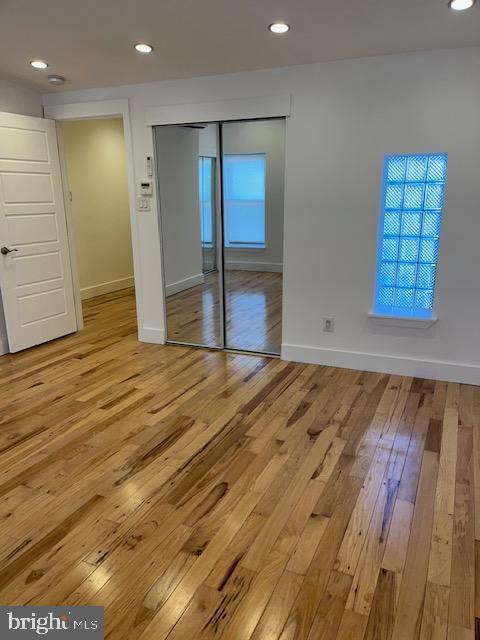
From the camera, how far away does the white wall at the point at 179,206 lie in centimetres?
413

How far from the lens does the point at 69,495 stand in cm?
226

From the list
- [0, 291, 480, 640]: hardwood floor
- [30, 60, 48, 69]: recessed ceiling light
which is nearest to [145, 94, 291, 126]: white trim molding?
[30, 60, 48, 69]: recessed ceiling light

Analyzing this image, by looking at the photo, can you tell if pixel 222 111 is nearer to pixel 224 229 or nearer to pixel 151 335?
pixel 224 229

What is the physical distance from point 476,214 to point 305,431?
1988mm

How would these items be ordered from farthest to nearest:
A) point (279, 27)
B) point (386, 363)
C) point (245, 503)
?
point (386, 363), point (279, 27), point (245, 503)

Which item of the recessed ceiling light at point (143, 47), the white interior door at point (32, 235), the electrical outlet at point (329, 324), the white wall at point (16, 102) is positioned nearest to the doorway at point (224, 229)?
the electrical outlet at point (329, 324)

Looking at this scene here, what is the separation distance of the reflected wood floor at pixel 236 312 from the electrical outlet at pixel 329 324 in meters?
0.53

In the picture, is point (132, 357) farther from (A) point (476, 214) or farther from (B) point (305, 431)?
(A) point (476, 214)

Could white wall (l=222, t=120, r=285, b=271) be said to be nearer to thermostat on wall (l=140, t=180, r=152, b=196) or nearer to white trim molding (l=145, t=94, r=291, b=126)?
white trim molding (l=145, t=94, r=291, b=126)

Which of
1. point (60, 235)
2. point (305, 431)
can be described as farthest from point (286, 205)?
point (60, 235)

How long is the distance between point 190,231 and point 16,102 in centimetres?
195

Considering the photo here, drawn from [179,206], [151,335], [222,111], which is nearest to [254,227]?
[179,206]

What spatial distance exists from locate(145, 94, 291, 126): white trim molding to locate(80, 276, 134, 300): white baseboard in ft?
10.1

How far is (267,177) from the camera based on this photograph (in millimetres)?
3986
